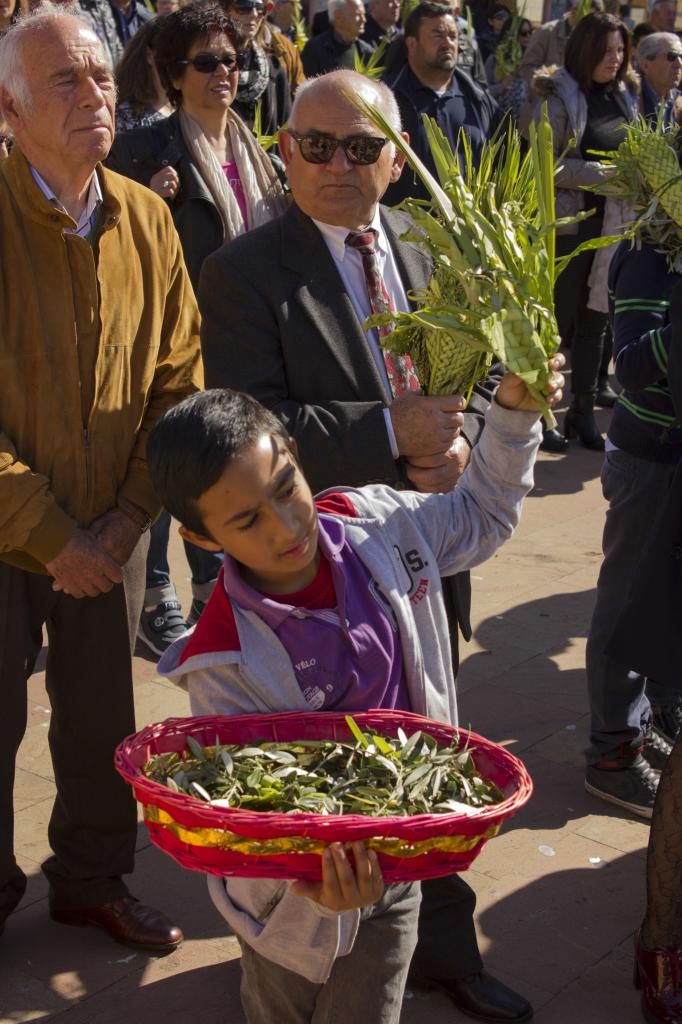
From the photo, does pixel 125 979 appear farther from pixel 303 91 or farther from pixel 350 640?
pixel 303 91

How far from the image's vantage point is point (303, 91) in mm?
3131

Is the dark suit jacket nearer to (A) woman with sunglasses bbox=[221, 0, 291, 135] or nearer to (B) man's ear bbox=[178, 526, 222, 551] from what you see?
(B) man's ear bbox=[178, 526, 222, 551]

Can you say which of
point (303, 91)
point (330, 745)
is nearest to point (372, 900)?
point (330, 745)

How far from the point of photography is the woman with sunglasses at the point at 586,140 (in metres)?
7.23

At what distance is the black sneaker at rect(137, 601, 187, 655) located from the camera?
507 cm

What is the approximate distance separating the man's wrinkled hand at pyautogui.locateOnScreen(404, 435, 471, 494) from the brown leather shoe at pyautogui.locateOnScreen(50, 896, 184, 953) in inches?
54.0

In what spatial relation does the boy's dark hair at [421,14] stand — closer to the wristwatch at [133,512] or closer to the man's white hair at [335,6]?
the man's white hair at [335,6]

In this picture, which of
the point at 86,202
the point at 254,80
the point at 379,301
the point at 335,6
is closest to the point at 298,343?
the point at 379,301

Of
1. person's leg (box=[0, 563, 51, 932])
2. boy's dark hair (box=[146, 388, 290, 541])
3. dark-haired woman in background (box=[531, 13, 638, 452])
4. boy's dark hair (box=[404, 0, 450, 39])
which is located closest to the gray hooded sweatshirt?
boy's dark hair (box=[146, 388, 290, 541])

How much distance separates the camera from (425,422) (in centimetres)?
→ 280

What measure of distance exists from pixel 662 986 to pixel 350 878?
5.05 ft

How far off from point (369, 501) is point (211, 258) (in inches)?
40.1

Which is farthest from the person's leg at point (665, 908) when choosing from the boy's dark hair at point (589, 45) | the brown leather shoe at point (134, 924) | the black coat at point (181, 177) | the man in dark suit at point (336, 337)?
the boy's dark hair at point (589, 45)

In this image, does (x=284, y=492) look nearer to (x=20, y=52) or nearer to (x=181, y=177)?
(x=20, y=52)
